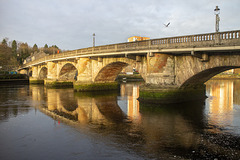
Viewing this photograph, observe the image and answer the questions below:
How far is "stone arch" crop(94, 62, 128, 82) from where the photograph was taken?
28219 mm

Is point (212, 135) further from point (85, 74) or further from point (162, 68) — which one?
point (85, 74)

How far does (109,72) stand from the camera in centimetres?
3041

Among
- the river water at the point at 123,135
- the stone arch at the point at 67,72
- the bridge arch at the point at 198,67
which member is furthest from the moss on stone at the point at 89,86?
the bridge arch at the point at 198,67

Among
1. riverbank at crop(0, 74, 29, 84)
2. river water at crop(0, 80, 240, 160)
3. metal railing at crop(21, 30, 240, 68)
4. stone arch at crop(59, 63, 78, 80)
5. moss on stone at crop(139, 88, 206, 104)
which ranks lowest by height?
river water at crop(0, 80, 240, 160)

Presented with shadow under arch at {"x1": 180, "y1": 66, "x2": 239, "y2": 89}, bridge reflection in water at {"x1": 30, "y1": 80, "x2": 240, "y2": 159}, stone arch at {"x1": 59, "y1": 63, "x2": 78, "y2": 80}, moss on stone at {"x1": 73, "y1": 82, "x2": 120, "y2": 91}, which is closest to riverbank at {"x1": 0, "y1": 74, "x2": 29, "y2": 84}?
stone arch at {"x1": 59, "y1": 63, "x2": 78, "y2": 80}

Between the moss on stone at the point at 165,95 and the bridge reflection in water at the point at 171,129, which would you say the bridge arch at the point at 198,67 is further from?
the bridge reflection in water at the point at 171,129

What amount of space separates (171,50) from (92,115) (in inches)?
321

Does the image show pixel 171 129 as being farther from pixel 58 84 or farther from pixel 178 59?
pixel 58 84

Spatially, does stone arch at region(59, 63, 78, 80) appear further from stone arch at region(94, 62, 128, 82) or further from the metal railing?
the metal railing

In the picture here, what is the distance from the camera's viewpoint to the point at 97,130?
1122 centimetres

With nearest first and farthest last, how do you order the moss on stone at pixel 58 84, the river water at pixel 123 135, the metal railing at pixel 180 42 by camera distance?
the river water at pixel 123 135, the metal railing at pixel 180 42, the moss on stone at pixel 58 84

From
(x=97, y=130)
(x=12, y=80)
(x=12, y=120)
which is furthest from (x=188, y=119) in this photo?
(x=12, y=80)

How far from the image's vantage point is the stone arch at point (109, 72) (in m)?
28.2

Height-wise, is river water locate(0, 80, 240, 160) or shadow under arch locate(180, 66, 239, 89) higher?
shadow under arch locate(180, 66, 239, 89)
